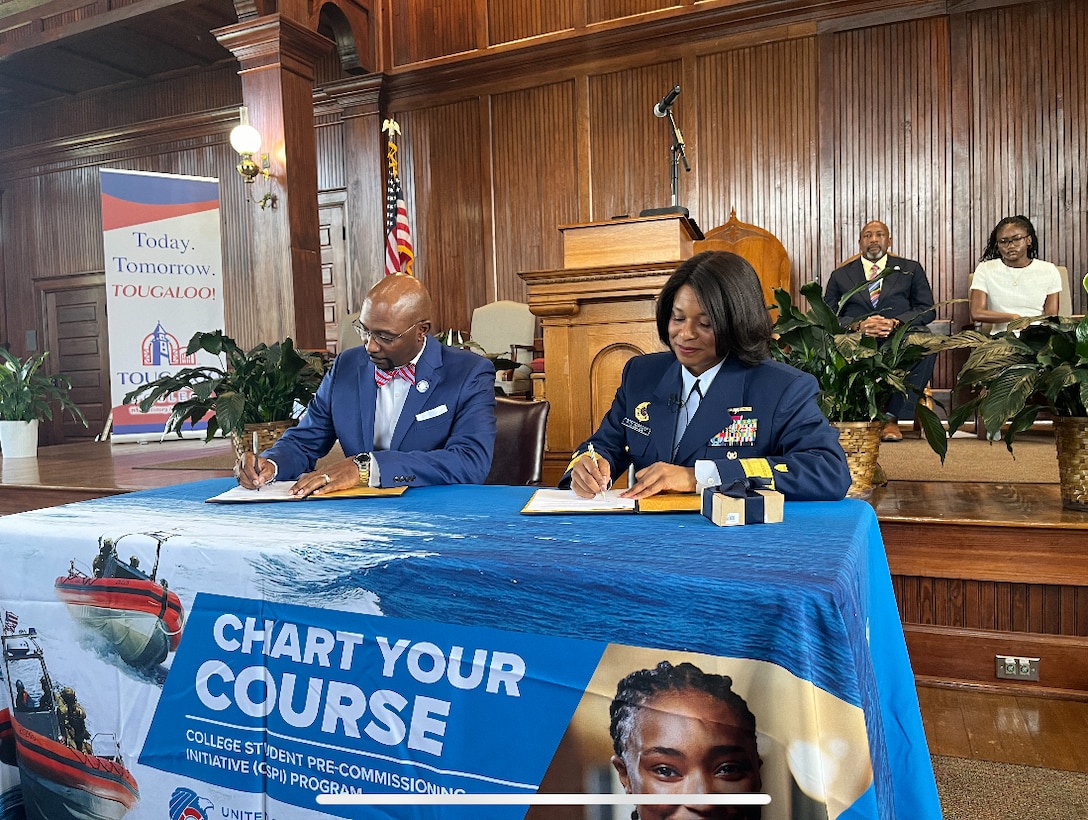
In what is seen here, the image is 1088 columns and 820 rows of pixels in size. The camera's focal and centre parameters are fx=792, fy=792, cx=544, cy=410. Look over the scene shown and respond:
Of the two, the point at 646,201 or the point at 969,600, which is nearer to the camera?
the point at 969,600

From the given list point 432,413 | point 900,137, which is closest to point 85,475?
point 432,413

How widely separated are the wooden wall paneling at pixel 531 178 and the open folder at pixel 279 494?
16.3 ft

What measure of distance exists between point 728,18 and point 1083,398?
186 inches

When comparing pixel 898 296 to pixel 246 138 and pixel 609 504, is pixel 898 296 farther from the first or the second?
pixel 246 138

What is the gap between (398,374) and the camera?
2.17 metres

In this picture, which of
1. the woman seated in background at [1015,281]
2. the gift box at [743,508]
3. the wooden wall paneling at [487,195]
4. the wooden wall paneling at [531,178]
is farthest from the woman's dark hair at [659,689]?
the wooden wall paneling at [487,195]

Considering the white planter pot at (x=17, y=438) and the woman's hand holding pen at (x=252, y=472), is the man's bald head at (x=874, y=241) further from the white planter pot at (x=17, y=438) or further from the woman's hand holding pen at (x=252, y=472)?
the white planter pot at (x=17, y=438)

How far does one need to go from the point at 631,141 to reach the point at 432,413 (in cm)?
478

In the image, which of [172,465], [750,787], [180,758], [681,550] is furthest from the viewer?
[172,465]

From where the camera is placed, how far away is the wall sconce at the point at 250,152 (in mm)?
5180

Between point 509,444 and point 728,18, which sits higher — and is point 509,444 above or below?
below

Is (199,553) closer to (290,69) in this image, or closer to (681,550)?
(681,550)

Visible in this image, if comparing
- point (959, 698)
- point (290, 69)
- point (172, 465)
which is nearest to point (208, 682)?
point (959, 698)

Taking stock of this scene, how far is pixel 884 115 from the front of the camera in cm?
555
